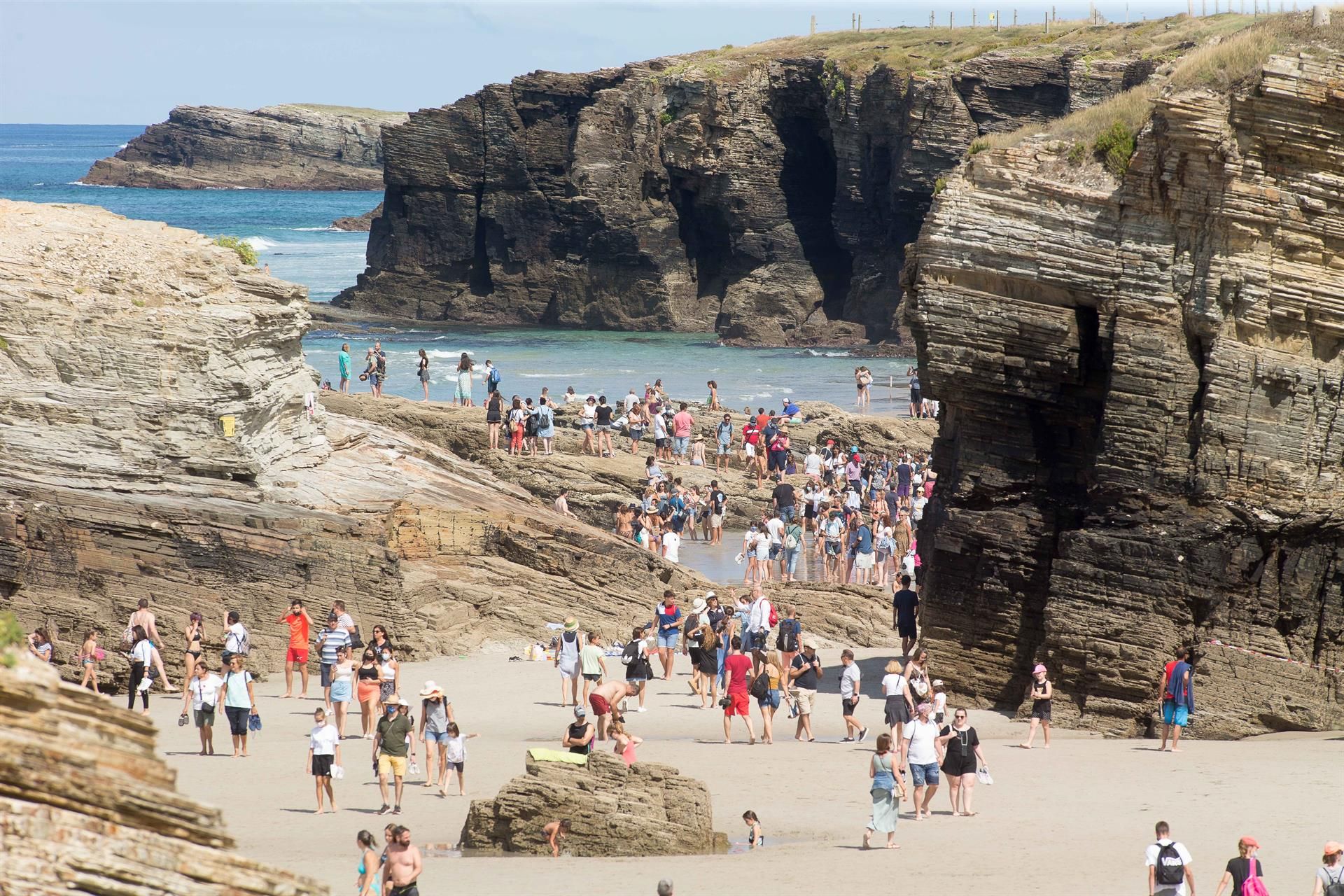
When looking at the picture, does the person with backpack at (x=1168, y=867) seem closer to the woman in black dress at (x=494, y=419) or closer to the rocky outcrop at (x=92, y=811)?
the rocky outcrop at (x=92, y=811)

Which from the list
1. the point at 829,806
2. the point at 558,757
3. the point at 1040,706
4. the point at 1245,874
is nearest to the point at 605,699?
the point at 558,757

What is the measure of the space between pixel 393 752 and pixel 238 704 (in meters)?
2.71

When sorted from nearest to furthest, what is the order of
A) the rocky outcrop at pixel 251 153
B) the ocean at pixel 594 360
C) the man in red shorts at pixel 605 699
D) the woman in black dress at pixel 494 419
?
the man in red shorts at pixel 605 699 → the woman in black dress at pixel 494 419 → the ocean at pixel 594 360 → the rocky outcrop at pixel 251 153

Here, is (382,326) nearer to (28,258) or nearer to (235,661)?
(28,258)

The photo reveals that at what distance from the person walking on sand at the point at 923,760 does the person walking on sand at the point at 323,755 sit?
17.8ft

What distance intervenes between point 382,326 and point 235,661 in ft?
172

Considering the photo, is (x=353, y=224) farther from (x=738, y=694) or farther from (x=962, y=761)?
(x=962, y=761)

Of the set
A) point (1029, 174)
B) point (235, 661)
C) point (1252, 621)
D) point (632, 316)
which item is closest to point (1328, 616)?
point (1252, 621)

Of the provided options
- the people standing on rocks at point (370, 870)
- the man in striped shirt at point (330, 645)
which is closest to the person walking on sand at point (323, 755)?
the people standing on rocks at point (370, 870)

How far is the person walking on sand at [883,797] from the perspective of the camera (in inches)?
516

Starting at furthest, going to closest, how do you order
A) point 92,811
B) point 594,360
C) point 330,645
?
point 594,360 → point 330,645 → point 92,811

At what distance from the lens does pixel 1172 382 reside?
16.5 metres

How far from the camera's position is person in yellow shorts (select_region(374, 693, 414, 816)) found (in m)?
14.1

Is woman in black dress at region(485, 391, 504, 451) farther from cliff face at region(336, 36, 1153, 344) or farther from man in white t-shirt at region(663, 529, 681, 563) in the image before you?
cliff face at region(336, 36, 1153, 344)
